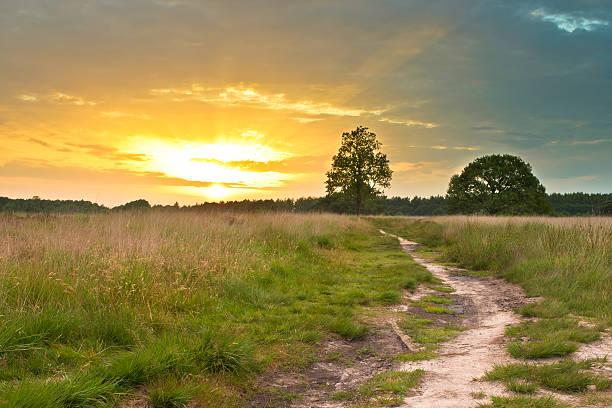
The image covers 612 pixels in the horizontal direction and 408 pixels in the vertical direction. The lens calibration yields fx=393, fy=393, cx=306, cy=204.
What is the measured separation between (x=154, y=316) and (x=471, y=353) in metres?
4.32

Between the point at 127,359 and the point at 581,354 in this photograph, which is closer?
the point at 127,359

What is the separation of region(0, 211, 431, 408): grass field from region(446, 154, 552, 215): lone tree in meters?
42.3

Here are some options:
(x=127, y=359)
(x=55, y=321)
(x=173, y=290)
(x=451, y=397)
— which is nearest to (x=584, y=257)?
(x=451, y=397)

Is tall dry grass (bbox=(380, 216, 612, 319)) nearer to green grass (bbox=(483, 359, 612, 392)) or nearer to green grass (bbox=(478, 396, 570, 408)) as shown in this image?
green grass (bbox=(483, 359, 612, 392))

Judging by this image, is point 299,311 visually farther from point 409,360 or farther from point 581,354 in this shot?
point 581,354

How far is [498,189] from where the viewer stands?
49.5 meters

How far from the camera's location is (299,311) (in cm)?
698

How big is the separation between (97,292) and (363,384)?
380 cm

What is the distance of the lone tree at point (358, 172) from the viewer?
46781mm

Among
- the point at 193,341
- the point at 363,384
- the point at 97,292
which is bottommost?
the point at 363,384

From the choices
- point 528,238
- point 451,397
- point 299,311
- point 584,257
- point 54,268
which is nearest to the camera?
point 451,397

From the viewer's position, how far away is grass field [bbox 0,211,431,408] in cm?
370

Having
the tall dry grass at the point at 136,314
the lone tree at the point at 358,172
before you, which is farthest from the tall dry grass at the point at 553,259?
→ the lone tree at the point at 358,172

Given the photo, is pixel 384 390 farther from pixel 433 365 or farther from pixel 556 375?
pixel 556 375
